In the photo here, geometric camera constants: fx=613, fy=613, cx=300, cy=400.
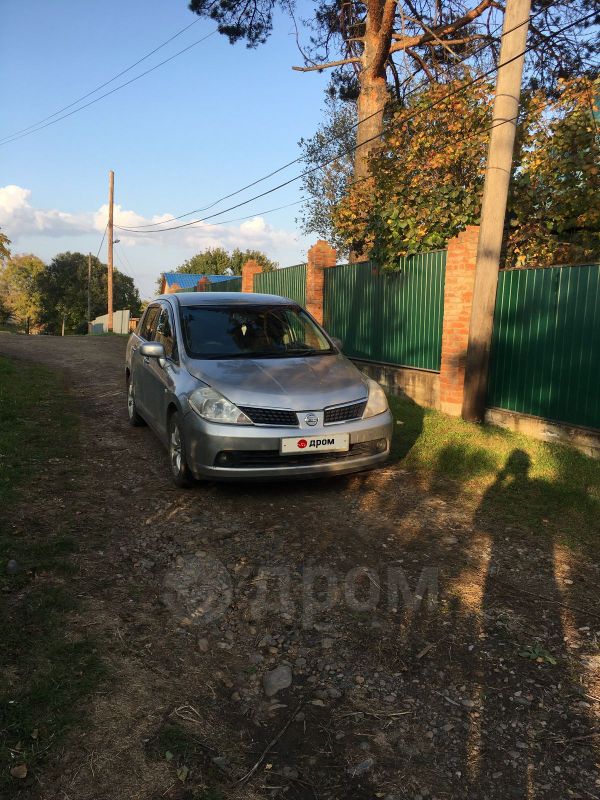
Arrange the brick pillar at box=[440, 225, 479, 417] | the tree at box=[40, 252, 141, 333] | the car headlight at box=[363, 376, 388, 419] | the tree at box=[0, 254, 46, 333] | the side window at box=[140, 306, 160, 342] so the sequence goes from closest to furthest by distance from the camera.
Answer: the car headlight at box=[363, 376, 388, 419]
the side window at box=[140, 306, 160, 342]
the brick pillar at box=[440, 225, 479, 417]
the tree at box=[40, 252, 141, 333]
the tree at box=[0, 254, 46, 333]

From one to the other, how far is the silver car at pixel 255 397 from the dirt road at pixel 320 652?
1.35 ft

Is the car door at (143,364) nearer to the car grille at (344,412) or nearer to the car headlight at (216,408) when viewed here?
the car headlight at (216,408)

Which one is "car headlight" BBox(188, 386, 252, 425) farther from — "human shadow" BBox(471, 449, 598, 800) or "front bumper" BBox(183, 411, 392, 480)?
"human shadow" BBox(471, 449, 598, 800)

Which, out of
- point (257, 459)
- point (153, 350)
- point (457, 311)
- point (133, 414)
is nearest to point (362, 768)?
point (257, 459)

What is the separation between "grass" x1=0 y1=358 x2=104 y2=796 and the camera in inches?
91.2

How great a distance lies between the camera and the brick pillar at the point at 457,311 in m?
8.70

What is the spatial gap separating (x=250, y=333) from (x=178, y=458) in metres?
1.53

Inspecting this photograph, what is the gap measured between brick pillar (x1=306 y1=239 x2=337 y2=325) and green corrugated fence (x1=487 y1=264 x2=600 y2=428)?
262 inches

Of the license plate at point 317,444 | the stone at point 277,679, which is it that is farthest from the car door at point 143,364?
the stone at point 277,679

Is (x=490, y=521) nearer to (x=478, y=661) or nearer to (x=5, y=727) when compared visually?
(x=478, y=661)

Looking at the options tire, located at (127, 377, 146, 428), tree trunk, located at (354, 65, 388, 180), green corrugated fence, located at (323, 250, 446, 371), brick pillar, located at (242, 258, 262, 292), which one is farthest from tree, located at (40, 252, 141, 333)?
→ tire, located at (127, 377, 146, 428)

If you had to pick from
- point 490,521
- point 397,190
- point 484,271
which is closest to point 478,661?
point 490,521

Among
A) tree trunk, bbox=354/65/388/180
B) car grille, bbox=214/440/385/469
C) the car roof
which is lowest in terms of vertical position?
car grille, bbox=214/440/385/469

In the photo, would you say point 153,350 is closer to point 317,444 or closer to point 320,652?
point 317,444
